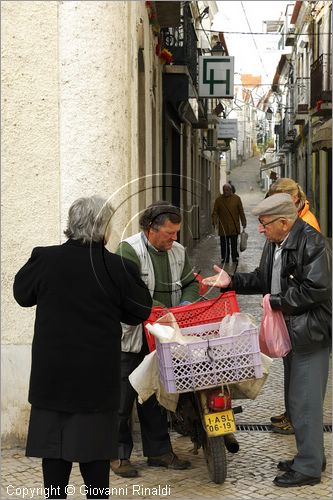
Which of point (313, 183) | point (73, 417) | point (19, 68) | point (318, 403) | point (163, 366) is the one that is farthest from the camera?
point (313, 183)

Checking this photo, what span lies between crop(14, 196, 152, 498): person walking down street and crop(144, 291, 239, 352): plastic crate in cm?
108

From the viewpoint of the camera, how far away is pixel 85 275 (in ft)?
12.8

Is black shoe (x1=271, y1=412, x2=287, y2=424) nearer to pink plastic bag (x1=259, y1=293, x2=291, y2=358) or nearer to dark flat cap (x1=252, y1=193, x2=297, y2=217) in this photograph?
pink plastic bag (x1=259, y1=293, x2=291, y2=358)

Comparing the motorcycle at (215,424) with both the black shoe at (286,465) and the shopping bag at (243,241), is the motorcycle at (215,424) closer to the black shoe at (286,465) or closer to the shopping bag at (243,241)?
the black shoe at (286,465)

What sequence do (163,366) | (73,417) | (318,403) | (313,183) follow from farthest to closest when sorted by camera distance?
(313,183) → (318,403) → (163,366) → (73,417)

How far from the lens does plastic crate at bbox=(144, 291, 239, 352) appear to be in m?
5.06

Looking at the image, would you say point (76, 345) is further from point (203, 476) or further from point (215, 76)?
point (215, 76)

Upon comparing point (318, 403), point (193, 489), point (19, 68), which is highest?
point (19, 68)

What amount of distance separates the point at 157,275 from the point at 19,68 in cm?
171

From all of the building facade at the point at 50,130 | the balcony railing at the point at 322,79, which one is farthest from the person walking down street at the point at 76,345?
the balcony railing at the point at 322,79

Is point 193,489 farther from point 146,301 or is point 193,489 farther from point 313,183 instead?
point 313,183

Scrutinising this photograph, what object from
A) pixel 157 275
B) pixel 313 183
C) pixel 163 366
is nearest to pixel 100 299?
pixel 163 366

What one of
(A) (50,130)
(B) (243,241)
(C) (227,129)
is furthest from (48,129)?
(C) (227,129)

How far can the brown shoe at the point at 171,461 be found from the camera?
18.2 ft
